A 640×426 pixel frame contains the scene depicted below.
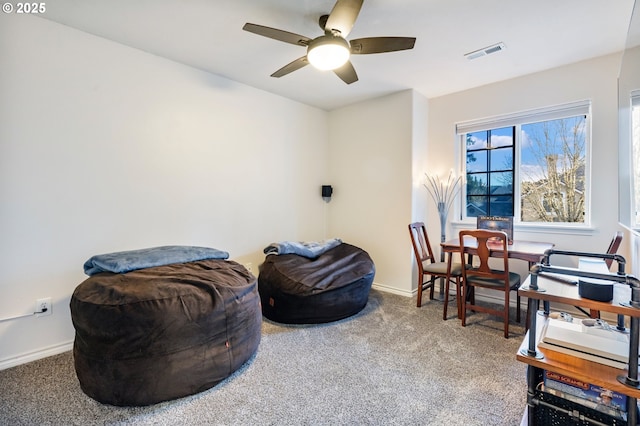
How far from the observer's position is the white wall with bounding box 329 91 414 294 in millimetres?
3744

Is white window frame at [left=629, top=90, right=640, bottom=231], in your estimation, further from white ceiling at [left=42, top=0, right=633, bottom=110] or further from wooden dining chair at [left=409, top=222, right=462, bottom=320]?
wooden dining chair at [left=409, top=222, right=462, bottom=320]

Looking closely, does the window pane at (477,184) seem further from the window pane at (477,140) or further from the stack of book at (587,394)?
the stack of book at (587,394)

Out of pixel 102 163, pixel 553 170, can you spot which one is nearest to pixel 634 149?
pixel 553 170

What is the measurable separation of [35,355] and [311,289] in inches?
84.9

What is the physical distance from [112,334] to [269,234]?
2.25 meters

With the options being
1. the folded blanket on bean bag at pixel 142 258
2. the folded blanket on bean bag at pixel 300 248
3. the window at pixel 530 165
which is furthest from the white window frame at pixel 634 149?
the folded blanket on bean bag at pixel 142 258

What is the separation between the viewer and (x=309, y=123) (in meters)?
4.34

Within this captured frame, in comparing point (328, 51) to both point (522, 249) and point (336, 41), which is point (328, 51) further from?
point (522, 249)

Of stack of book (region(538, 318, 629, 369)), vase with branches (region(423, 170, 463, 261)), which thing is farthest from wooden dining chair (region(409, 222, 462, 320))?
stack of book (region(538, 318, 629, 369))

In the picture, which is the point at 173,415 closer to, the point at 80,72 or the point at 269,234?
the point at 269,234

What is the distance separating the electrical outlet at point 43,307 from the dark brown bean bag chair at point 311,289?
1.66m

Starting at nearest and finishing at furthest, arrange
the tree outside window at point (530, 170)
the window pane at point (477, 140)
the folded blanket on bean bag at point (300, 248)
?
the tree outside window at point (530, 170)
the folded blanket on bean bag at point (300, 248)
the window pane at point (477, 140)

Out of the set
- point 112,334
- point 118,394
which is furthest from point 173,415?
point 112,334

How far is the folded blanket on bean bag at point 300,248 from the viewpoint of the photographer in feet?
11.2
